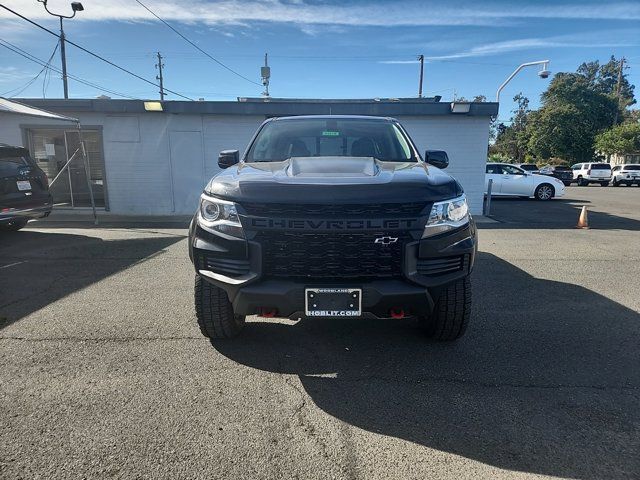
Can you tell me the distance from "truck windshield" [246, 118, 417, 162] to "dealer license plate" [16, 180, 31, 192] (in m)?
6.13

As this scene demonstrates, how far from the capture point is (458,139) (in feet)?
42.4

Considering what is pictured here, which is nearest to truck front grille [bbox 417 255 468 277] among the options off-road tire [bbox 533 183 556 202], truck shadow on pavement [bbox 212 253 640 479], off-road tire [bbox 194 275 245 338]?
truck shadow on pavement [bbox 212 253 640 479]

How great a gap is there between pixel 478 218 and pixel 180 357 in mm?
10851

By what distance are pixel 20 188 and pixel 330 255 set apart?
791cm

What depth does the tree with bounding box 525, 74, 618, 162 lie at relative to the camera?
49.6 m

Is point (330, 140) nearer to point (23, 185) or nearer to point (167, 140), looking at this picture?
point (23, 185)

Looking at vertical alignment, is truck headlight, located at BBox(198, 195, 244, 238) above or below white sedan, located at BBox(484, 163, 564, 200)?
above

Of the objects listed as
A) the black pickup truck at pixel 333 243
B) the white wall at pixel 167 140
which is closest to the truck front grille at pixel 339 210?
the black pickup truck at pixel 333 243

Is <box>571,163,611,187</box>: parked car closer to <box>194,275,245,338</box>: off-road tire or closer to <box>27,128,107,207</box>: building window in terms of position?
<box>27,128,107,207</box>: building window

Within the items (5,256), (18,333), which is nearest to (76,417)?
(18,333)

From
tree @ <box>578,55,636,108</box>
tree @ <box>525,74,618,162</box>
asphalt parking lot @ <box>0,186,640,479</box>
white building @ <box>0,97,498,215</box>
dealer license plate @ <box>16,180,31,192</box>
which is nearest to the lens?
asphalt parking lot @ <box>0,186,640,479</box>

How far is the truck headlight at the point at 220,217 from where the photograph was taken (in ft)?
9.71

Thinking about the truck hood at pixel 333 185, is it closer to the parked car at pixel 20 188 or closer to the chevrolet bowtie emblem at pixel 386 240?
the chevrolet bowtie emblem at pixel 386 240

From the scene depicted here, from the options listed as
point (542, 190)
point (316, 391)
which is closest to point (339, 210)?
point (316, 391)
